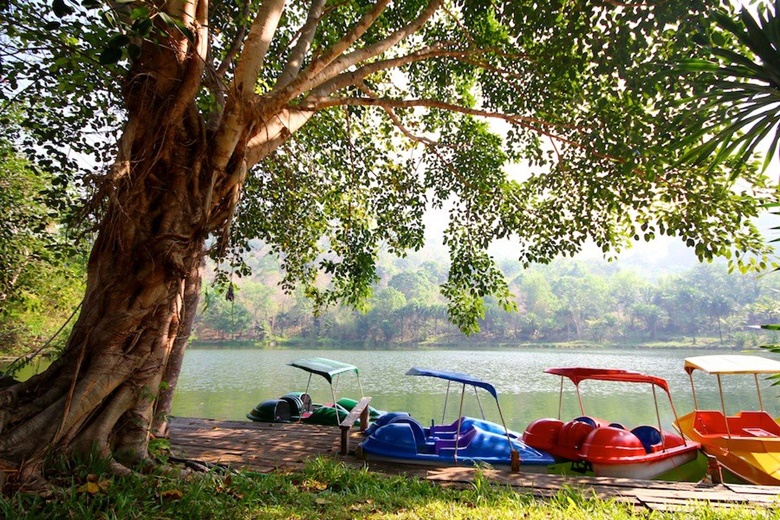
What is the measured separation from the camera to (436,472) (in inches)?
185

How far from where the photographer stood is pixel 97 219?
3.20 metres

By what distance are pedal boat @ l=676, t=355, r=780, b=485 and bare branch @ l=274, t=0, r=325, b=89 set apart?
6454 millimetres

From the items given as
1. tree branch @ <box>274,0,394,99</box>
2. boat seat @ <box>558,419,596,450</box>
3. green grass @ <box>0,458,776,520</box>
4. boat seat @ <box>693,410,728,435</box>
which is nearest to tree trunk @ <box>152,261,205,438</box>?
green grass @ <box>0,458,776,520</box>

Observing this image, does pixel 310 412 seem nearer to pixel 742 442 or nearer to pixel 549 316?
pixel 742 442

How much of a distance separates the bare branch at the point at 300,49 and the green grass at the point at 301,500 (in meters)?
3.37

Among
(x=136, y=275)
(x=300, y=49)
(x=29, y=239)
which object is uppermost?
(x=300, y=49)

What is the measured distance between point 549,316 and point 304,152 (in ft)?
190

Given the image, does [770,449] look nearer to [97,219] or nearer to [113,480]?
[113,480]

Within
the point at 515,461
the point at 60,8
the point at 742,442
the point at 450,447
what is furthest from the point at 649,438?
the point at 60,8

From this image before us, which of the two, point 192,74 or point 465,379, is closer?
point 192,74

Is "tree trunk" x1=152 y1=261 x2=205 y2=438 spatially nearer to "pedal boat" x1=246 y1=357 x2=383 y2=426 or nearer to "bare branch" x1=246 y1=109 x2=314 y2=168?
"bare branch" x1=246 y1=109 x2=314 y2=168

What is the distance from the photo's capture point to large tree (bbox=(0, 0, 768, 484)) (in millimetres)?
2943

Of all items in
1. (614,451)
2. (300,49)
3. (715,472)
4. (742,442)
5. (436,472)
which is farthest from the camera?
(742,442)

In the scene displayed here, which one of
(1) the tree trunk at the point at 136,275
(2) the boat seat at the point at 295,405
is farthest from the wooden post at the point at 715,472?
(2) the boat seat at the point at 295,405
